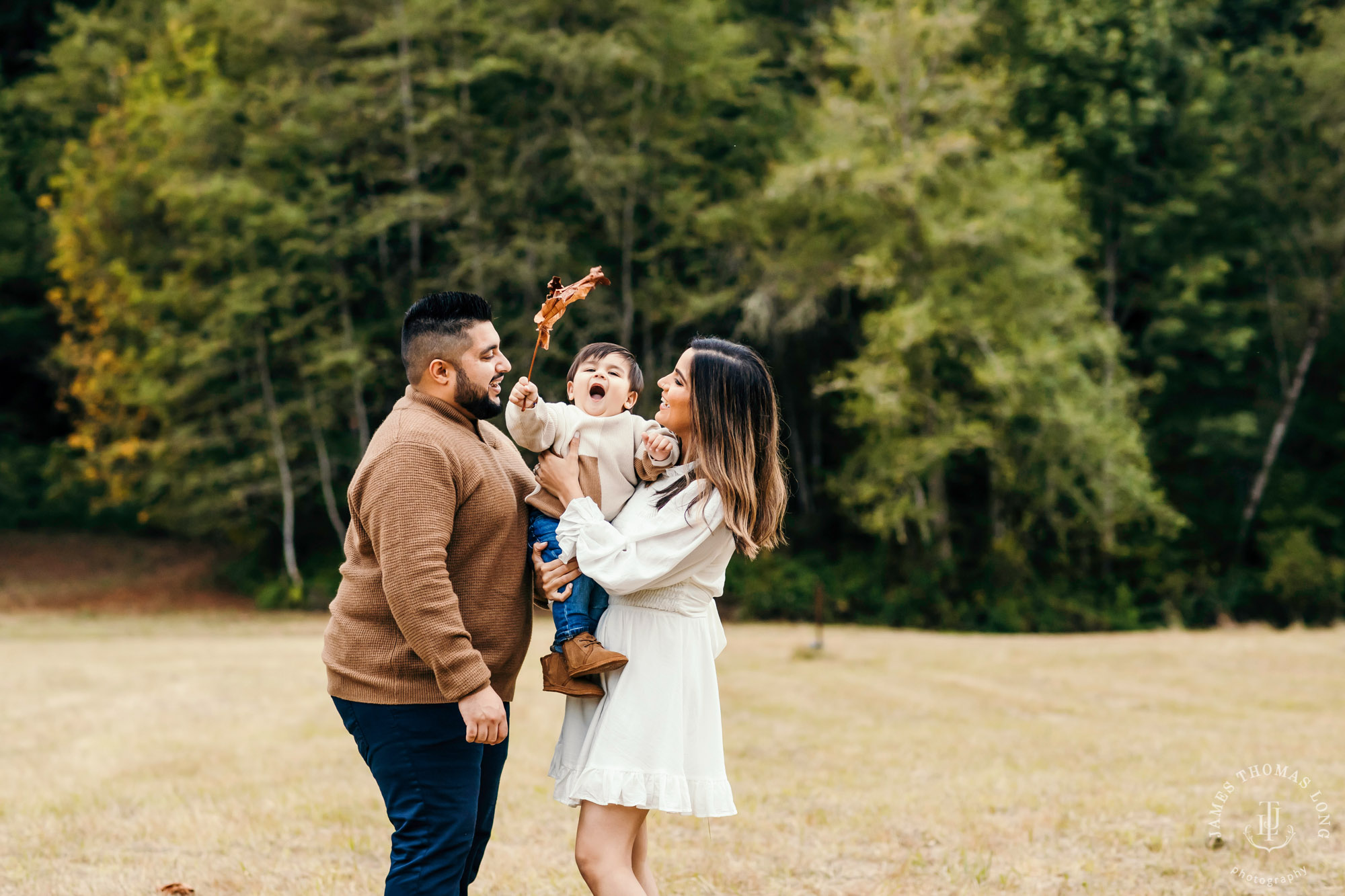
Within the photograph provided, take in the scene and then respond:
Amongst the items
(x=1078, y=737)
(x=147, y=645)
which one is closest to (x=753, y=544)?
(x=1078, y=737)

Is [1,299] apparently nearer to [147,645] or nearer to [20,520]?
[20,520]

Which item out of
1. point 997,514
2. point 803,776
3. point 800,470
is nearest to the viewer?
point 803,776

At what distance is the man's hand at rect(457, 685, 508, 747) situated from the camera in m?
2.78

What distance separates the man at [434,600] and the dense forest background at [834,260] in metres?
17.3

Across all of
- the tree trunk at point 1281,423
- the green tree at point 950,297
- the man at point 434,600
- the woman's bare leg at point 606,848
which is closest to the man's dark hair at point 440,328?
the man at point 434,600

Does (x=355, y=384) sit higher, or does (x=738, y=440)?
(x=355, y=384)

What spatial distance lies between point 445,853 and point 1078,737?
659 centimetres

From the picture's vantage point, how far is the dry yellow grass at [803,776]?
466 centimetres

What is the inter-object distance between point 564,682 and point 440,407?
81 cm

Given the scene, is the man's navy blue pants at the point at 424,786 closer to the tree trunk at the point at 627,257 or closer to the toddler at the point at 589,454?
the toddler at the point at 589,454

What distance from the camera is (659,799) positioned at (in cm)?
294

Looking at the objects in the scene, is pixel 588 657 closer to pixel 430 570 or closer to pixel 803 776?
pixel 430 570

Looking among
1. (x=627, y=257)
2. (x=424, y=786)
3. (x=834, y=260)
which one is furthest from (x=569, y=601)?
(x=627, y=257)

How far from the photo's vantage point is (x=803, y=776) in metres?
6.84
